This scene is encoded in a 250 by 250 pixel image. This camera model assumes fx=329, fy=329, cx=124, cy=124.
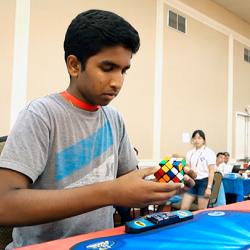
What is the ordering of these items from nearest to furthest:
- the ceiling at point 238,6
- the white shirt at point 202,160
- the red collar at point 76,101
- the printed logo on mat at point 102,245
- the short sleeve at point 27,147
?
the printed logo on mat at point 102,245
the short sleeve at point 27,147
the red collar at point 76,101
the white shirt at point 202,160
the ceiling at point 238,6

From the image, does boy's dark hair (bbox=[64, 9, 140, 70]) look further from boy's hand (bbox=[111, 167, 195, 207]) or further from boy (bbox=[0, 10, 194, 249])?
boy's hand (bbox=[111, 167, 195, 207])

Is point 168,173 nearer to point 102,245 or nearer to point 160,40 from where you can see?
point 102,245

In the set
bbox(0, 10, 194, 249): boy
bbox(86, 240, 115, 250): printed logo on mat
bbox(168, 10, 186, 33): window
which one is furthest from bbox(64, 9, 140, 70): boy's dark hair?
bbox(168, 10, 186, 33): window

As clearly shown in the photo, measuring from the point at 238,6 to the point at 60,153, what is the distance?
24.0ft

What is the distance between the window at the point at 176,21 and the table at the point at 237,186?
3.03 metres

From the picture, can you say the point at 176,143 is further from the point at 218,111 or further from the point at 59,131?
the point at 59,131

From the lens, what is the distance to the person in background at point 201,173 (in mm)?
3660

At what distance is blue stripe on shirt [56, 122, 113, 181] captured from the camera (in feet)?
3.06

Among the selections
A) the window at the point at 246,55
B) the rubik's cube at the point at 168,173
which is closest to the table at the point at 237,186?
the rubik's cube at the point at 168,173

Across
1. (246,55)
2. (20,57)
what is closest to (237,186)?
(20,57)

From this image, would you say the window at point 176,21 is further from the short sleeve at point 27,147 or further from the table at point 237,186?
the short sleeve at point 27,147

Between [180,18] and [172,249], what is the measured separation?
600 centimetres

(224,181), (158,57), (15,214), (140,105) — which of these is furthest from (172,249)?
(158,57)

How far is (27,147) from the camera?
823 millimetres
